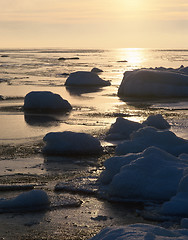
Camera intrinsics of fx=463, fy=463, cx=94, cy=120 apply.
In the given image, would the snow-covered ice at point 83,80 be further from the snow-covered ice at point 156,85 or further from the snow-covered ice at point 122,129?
the snow-covered ice at point 122,129

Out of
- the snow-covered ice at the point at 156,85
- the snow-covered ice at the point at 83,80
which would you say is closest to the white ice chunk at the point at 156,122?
the snow-covered ice at the point at 156,85

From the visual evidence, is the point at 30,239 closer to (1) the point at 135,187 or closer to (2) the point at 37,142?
(1) the point at 135,187

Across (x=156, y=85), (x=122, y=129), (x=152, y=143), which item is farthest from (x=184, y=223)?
(x=156, y=85)

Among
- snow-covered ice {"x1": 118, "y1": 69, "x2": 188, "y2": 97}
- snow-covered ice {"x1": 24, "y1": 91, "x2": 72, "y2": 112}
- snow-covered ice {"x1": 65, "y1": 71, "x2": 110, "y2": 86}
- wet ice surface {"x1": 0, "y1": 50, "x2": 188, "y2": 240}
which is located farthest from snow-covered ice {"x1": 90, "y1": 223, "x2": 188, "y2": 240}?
snow-covered ice {"x1": 65, "y1": 71, "x2": 110, "y2": 86}

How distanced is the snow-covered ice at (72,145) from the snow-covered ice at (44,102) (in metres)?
7.68

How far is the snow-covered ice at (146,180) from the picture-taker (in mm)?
7783

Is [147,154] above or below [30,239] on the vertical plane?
above

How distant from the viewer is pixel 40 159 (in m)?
10.6

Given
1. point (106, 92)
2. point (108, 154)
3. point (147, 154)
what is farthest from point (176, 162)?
point (106, 92)

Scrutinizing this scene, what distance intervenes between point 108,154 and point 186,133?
3520mm

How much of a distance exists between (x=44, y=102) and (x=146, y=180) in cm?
1144

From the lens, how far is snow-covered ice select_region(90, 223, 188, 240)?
17.4 feet

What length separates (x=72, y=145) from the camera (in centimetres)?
1106

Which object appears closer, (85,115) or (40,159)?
(40,159)
